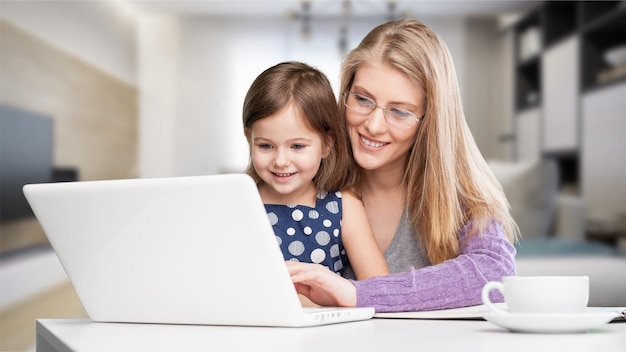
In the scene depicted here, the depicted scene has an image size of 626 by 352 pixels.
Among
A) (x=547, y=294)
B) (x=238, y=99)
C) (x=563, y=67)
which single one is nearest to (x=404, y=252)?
(x=547, y=294)

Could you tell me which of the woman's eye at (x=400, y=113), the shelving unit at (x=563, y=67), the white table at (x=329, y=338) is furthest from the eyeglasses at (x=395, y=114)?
the shelving unit at (x=563, y=67)

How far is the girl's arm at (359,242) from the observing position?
49.9 inches

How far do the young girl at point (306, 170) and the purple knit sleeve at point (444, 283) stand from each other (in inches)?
8.7

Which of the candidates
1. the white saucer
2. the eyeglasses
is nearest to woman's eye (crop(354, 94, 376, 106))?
the eyeglasses

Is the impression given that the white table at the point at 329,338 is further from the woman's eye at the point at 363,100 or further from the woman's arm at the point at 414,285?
the woman's eye at the point at 363,100

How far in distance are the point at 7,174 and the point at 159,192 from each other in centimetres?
347

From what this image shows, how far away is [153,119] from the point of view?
7.40 meters

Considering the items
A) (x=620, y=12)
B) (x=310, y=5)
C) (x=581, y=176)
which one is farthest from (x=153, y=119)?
(x=620, y=12)

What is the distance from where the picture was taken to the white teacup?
2.47 ft

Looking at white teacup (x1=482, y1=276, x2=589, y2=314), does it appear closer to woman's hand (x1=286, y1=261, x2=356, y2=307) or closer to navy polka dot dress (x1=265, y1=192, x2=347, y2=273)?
woman's hand (x1=286, y1=261, x2=356, y2=307)

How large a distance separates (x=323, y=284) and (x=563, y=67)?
15.3 ft

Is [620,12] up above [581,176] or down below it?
above

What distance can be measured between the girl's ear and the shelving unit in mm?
3185

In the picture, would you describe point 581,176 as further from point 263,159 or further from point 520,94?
point 263,159
